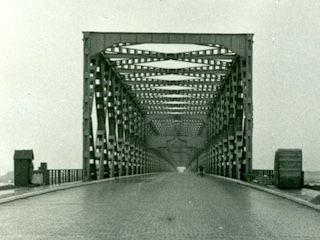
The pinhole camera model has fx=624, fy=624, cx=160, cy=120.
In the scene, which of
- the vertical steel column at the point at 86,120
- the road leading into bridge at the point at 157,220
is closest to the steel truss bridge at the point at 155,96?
the vertical steel column at the point at 86,120

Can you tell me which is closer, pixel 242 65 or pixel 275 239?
pixel 275 239

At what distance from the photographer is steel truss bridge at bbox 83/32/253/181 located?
1382 inches

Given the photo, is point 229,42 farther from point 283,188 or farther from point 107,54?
point 283,188

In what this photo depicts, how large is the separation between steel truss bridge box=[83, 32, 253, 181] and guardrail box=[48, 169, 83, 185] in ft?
2.45

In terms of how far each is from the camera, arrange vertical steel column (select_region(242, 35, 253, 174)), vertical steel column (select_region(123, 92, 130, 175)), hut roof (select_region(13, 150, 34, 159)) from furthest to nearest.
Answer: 1. vertical steel column (select_region(123, 92, 130, 175))
2. vertical steel column (select_region(242, 35, 253, 174))
3. hut roof (select_region(13, 150, 34, 159))

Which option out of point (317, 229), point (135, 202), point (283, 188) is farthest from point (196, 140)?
point (317, 229)

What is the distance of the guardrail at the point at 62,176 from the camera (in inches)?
1134

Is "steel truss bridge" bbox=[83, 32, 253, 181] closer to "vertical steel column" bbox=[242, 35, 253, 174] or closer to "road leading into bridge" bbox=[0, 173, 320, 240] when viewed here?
"vertical steel column" bbox=[242, 35, 253, 174]

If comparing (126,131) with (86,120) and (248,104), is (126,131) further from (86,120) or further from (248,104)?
(248,104)

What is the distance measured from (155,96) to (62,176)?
3274cm

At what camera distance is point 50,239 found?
30.7 feet

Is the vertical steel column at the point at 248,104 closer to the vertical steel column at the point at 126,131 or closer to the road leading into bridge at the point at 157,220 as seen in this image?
the road leading into bridge at the point at 157,220

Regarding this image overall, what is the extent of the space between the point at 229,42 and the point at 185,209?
22317 millimetres

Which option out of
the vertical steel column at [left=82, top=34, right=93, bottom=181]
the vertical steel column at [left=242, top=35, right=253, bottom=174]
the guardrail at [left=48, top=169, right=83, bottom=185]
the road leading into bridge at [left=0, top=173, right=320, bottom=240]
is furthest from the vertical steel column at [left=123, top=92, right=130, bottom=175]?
the road leading into bridge at [left=0, top=173, right=320, bottom=240]
